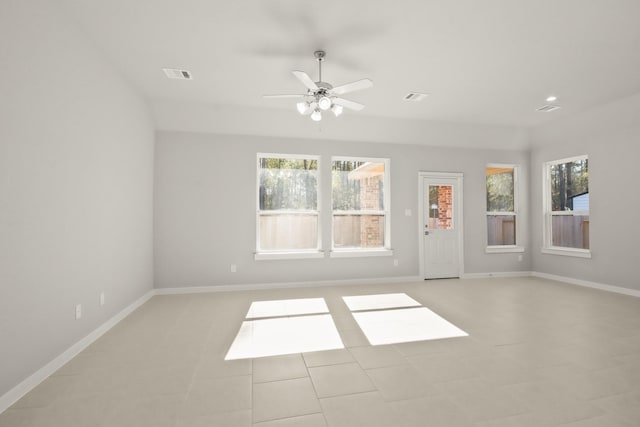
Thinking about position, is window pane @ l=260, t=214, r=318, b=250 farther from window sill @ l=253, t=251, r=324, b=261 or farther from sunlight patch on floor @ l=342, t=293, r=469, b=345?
sunlight patch on floor @ l=342, t=293, r=469, b=345

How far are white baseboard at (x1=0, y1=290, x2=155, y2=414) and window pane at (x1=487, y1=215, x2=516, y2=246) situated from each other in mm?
6421

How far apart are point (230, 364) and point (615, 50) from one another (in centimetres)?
483

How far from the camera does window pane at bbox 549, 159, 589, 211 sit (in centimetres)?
542

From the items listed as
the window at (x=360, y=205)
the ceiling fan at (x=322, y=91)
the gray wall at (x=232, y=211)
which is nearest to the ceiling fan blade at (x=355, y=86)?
the ceiling fan at (x=322, y=91)

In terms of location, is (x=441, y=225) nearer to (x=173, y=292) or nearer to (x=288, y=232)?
(x=288, y=232)

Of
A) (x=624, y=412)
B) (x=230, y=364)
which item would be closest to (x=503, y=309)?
(x=624, y=412)

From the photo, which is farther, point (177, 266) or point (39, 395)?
point (177, 266)

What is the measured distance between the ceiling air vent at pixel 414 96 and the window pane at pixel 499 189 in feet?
9.23

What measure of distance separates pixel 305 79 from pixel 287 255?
3122mm

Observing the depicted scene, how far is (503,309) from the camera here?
397cm

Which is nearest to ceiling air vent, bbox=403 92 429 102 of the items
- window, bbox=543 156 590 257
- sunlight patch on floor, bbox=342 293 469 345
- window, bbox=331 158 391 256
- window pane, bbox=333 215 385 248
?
window, bbox=331 158 391 256

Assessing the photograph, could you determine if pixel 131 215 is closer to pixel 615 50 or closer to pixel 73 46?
pixel 73 46

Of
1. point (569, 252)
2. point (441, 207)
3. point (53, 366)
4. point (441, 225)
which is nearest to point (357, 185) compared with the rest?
point (441, 207)

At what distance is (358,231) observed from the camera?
5711 millimetres
